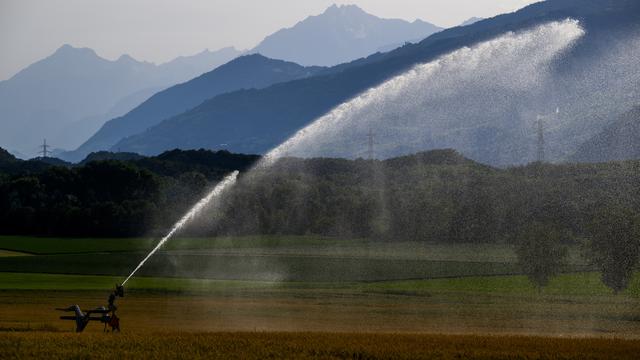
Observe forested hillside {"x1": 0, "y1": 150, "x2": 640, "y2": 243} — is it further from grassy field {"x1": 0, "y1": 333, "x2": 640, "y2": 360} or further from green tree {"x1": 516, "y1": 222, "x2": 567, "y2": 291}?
grassy field {"x1": 0, "y1": 333, "x2": 640, "y2": 360}

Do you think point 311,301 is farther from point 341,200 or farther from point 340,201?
point 341,200

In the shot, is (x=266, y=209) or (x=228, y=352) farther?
(x=266, y=209)

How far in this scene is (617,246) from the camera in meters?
72.9

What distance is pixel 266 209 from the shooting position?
436ft

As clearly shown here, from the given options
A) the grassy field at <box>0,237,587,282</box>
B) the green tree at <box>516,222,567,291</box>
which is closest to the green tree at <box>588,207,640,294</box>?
the green tree at <box>516,222,567,291</box>

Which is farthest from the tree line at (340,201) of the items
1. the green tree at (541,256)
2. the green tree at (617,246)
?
the green tree at (617,246)

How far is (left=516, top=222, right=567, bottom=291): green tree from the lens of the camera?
78.2 meters

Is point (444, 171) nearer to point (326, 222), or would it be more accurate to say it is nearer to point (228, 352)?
point (326, 222)

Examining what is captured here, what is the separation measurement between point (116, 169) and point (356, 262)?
8535 cm

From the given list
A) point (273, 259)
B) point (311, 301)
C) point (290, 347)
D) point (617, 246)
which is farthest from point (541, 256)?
point (290, 347)

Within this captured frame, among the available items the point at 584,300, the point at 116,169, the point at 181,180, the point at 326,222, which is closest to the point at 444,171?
the point at 326,222

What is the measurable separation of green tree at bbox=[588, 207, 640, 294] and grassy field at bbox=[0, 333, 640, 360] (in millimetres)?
35205

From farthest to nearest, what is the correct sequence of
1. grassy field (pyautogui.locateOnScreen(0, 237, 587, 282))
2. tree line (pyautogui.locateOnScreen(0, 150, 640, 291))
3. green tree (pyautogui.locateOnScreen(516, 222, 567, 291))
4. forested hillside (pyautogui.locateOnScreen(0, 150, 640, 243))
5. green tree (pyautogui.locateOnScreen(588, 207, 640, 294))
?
1. forested hillside (pyautogui.locateOnScreen(0, 150, 640, 243))
2. tree line (pyautogui.locateOnScreen(0, 150, 640, 291))
3. grassy field (pyautogui.locateOnScreen(0, 237, 587, 282))
4. green tree (pyautogui.locateOnScreen(516, 222, 567, 291))
5. green tree (pyautogui.locateOnScreen(588, 207, 640, 294))

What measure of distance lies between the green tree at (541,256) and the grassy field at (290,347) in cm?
3937
